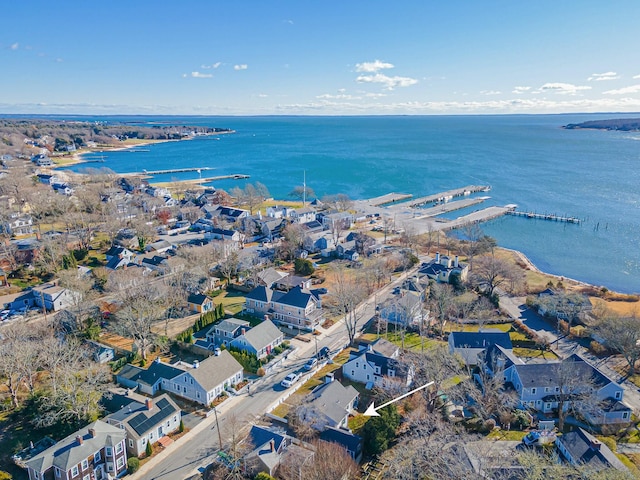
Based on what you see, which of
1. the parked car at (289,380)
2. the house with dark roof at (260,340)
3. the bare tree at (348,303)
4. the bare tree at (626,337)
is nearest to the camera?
the parked car at (289,380)

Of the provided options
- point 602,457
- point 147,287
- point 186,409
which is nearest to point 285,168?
point 147,287

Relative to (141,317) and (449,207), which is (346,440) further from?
(449,207)

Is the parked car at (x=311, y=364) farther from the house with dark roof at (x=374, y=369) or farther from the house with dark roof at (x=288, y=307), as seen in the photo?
the house with dark roof at (x=288, y=307)

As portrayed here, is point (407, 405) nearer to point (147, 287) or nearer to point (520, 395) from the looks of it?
point (520, 395)

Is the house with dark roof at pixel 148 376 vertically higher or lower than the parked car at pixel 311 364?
higher

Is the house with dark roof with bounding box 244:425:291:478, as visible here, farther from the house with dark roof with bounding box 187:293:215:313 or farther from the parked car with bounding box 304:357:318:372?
the house with dark roof with bounding box 187:293:215:313

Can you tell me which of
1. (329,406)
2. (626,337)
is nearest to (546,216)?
(626,337)

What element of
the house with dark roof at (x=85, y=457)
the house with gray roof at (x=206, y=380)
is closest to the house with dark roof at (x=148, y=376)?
the house with gray roof at (x=206, y=380)
